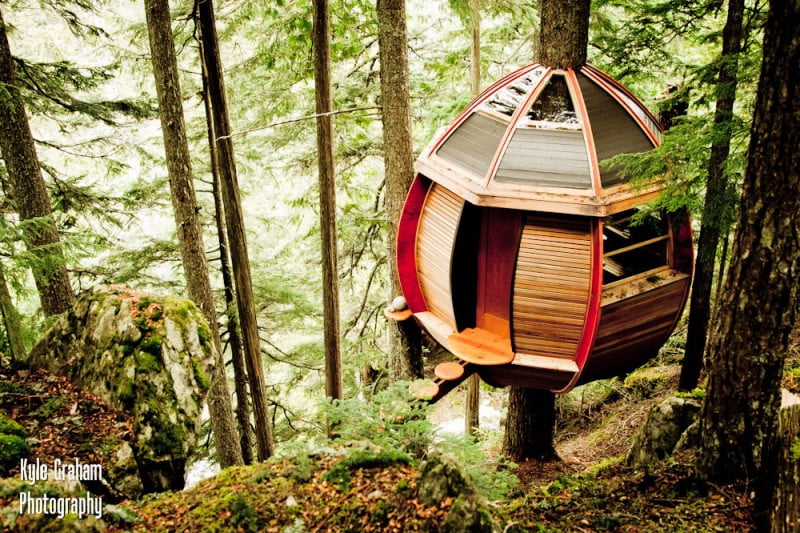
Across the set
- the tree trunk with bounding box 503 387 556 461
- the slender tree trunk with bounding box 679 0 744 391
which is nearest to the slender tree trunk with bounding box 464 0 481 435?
the tree trunk with bounding box 503 387 556 461

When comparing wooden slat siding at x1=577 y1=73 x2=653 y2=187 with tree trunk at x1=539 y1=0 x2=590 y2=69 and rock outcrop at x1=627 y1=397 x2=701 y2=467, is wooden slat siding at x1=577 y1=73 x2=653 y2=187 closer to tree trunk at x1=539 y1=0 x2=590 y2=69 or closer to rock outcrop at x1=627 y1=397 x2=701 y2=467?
tree trunk at x1=539 y1=0 x2=590 y2=69

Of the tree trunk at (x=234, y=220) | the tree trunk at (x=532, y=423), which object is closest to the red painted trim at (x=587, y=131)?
the tree trunk at (x=532, y=423)

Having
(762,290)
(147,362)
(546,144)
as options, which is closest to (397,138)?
(546,144)

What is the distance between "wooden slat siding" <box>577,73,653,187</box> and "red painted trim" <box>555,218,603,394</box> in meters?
0.64

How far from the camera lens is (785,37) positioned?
8.73 ft

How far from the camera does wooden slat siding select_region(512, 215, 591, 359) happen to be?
Result: 16.8 feet

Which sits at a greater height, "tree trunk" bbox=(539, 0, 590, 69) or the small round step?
"tree trunk" bbox=(539, 0, 590, 69)

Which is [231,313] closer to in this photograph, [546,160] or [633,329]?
[546,160]

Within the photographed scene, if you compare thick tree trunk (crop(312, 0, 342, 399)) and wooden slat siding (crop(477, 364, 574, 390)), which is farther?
thick tree trunk (crop(312, 0, 342, 399))

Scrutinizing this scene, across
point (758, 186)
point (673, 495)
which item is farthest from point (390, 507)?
point (758, 186)

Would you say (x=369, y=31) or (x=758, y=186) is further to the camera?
(x=369, y=31)

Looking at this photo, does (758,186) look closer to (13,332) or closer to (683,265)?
(683,265)

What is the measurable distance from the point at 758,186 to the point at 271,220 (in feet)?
33.6

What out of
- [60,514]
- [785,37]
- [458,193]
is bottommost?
[60,514]
